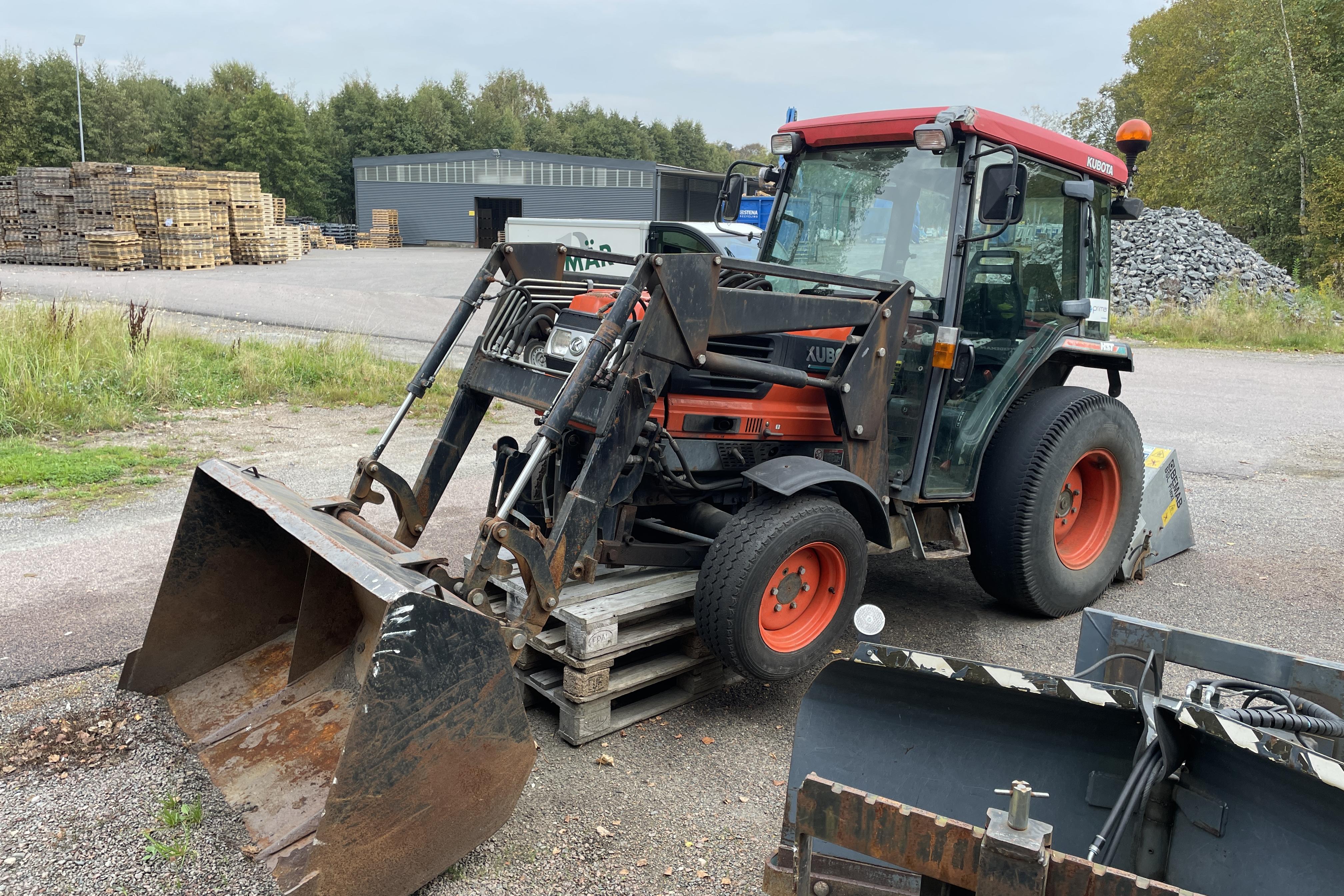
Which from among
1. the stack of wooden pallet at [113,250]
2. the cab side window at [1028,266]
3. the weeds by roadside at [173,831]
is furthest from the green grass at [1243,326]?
the stack of wooden pallet at [113,250]

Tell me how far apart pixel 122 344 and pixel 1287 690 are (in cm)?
1021

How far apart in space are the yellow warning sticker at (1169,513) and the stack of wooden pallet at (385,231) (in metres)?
45.0

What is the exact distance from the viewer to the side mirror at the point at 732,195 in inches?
205

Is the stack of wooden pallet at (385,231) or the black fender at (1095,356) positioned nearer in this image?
the black fender at (1095,356)

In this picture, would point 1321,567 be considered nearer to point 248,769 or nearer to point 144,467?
point 248,769

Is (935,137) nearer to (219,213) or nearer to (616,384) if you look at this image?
(616,384)

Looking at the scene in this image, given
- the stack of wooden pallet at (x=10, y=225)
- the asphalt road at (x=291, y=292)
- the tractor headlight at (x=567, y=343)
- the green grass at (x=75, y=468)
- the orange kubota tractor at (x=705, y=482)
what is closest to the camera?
the orange kubota tractor at (x=705, y=482)

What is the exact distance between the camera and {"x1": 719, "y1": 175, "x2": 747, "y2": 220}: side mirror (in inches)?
205

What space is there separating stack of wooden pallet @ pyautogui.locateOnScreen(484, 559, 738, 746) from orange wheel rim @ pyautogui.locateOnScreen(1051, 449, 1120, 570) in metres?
2.14

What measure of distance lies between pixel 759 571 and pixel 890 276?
67.6 inches

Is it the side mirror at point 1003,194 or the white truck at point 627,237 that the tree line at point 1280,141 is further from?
the side mirror at point 1003,194

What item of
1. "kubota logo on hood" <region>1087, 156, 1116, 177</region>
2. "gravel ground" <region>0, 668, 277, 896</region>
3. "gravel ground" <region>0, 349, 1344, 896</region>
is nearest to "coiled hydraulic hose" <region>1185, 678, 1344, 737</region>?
"gravel ground" <region>0, 349, 1344, 896</region>

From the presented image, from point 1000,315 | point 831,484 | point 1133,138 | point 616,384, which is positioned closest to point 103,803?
point 616,384

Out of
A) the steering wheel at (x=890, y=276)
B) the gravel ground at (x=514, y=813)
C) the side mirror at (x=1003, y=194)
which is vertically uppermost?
the side mirror at (x=1003, y=194)
